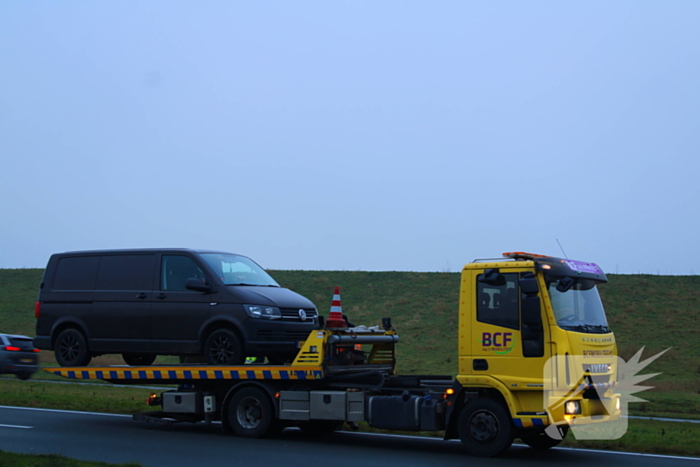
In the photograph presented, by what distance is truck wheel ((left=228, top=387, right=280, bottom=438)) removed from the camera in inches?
511

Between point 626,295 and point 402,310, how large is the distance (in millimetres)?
13569

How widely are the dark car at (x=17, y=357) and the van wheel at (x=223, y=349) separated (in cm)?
1177

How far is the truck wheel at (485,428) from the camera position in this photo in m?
11.0

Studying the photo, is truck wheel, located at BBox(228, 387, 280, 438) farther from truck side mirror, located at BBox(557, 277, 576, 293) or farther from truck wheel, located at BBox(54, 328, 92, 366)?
truck side mirror, located at BBox(557, 277, 576, 293)

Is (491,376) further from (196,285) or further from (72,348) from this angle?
(72,348)

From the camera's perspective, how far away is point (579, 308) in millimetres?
11125

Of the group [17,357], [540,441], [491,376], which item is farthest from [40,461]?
[17,357]

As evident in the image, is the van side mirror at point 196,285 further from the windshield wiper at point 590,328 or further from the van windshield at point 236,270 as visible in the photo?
the windshield wiper at point 590,328

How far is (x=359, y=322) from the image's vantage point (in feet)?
148

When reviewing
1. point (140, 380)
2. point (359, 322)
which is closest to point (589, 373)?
point (140, 380)

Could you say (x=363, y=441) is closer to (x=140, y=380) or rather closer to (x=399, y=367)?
(x=140, y=380)

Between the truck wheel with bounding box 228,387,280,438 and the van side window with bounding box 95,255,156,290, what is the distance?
7.63 ft

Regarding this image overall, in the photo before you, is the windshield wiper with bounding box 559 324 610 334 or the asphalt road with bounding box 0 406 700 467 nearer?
the asphalt road with bounding box 0 406 700 467

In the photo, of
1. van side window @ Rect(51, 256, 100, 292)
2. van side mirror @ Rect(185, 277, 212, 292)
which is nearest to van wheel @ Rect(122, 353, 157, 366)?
van side window @ Rect(51, 256, 100, 292)
